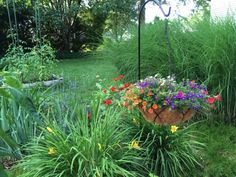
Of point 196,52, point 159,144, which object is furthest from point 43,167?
point 196,52

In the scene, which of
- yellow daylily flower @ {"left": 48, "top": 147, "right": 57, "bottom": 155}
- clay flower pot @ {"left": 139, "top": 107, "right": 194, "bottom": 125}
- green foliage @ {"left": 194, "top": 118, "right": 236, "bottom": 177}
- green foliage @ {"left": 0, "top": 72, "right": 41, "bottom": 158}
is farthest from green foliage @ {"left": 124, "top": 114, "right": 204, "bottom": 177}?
green foliage @ {"left": 0, "top": 72, "right": 41, "bottom": 158}

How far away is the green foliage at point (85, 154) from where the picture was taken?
2.31 m

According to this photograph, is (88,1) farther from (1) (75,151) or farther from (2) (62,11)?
(1) (75,151)

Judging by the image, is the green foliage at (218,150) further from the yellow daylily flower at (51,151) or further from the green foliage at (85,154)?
the yellow daylily flower at (51,151)

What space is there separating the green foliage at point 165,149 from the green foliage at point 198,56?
3.33 feet

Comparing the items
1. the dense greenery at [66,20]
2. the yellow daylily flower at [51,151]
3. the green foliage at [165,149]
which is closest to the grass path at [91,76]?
the green foliage at [165,149]

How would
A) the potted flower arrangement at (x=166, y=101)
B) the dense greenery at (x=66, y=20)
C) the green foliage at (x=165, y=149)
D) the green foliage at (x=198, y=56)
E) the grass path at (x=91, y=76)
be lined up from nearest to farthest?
the potted flower arrangement at (x=166, y=101)
the green foliage at (x=165, y=149)
the green foliage at (x=198, y=56)
the grass path at (x=91, y=76)
the dense greenery at (x=66, y=20)

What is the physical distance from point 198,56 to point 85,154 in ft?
6.82

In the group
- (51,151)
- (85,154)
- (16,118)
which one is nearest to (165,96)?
(85,154)

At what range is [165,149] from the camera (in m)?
2.75

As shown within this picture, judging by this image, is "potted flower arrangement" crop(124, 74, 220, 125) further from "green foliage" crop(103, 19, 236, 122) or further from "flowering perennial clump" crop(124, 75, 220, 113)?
"green foliage" crop(103, 19, 236, 122)

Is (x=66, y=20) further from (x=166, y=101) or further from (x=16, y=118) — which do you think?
(x=166, y=101)

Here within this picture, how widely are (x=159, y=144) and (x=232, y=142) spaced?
1020 millimetres

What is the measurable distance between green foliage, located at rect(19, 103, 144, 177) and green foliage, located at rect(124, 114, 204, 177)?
172mm
